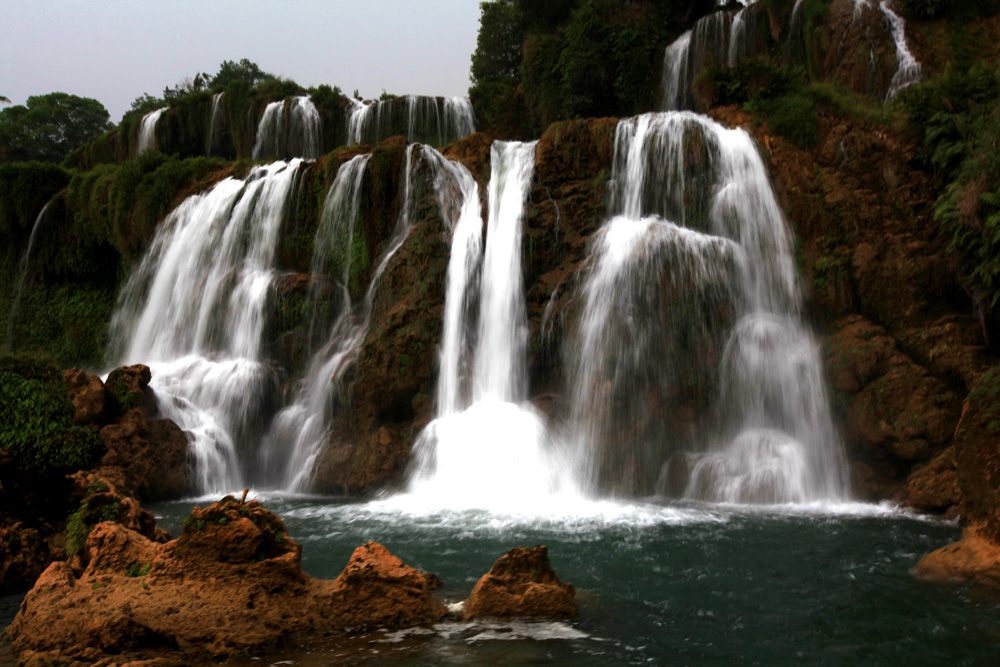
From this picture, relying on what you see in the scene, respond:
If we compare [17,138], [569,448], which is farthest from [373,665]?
[17,138]

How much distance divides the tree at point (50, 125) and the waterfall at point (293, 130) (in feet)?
75.6

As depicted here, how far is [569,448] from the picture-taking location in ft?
39.7

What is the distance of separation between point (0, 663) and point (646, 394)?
9280 millimetres

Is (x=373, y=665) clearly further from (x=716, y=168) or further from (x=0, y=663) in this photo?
(x=716, y=168)

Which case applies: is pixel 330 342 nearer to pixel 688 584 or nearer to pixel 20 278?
pixel 688 584

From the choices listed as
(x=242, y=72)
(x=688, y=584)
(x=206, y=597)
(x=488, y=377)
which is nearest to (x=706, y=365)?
(x=488, y=377)

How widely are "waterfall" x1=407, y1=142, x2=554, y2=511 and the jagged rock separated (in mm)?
5156

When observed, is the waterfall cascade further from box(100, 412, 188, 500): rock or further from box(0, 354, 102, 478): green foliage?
box(0, 354, 102, 478): green foliage

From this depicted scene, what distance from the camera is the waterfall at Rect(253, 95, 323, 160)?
83.4 feet

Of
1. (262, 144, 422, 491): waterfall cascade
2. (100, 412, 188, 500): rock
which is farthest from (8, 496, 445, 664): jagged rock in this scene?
(262, 144, 422, 491): waterfall cascade

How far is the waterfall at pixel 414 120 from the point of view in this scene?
25328mm

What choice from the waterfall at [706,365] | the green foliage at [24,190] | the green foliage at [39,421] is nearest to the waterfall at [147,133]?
the green foliage at [24,190]

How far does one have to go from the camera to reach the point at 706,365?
12281 mm

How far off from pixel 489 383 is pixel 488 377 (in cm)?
11
